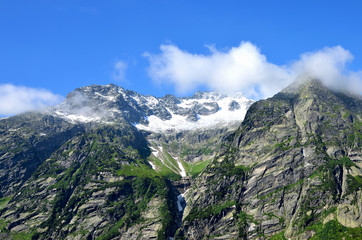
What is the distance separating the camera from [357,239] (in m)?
196
